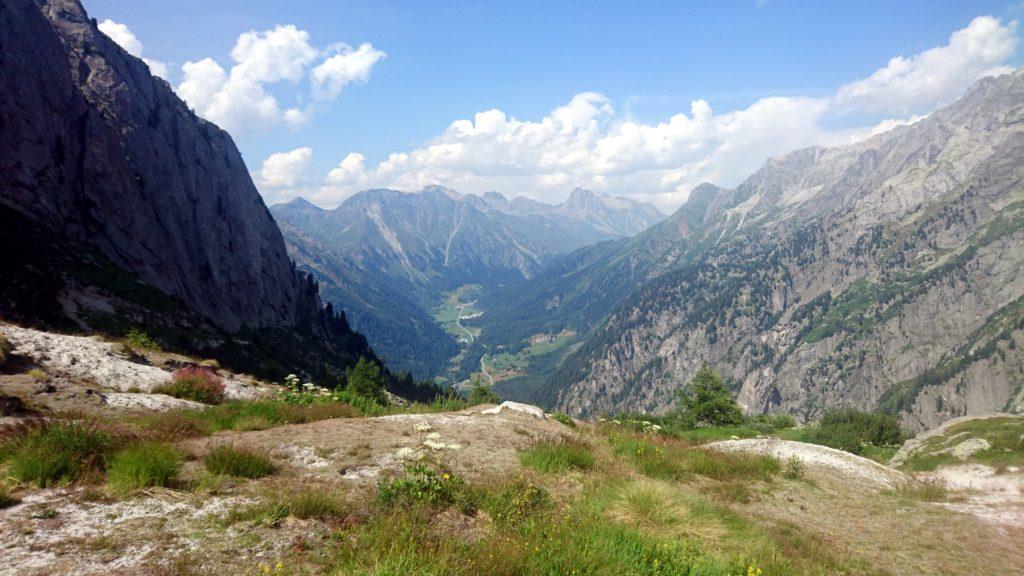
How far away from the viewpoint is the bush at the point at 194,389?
15.7 metres

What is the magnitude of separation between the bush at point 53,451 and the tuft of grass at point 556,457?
827 cm

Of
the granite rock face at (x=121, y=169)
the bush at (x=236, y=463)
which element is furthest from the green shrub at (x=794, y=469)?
the granite rock face at (x=121, y=169)

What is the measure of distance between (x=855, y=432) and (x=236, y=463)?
4117 cm

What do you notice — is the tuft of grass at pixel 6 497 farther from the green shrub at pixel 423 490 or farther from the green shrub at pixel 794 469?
the green shrub at pixel 794 469

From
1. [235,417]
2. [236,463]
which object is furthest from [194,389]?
[236,463]

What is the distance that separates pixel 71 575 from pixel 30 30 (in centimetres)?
10429

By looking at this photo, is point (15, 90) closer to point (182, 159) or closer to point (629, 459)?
point (182, 159)

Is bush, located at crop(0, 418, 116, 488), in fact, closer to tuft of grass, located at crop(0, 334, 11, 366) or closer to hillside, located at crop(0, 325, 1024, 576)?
hillside, located at crop(0, 325, 1024, 576)

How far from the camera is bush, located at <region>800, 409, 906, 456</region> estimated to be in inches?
1213

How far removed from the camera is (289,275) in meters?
150

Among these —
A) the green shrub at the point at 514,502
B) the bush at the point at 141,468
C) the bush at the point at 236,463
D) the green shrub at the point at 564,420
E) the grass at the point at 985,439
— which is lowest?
the grass at the point at 985,439

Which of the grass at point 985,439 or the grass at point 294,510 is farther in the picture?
the grass at point 985,439

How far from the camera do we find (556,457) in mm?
11898

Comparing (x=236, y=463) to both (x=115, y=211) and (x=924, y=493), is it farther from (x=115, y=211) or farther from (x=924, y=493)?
(x=115, y=211)
